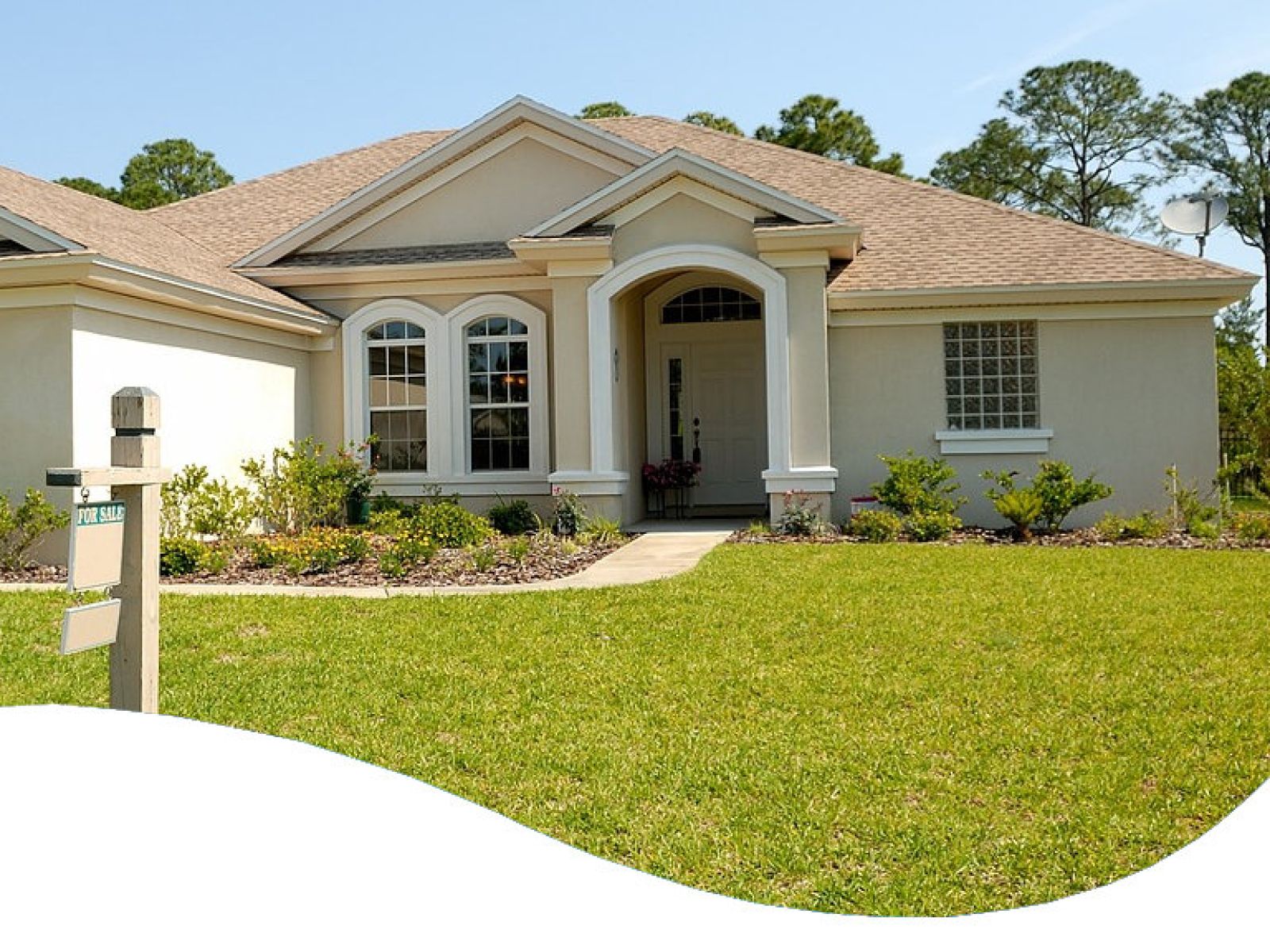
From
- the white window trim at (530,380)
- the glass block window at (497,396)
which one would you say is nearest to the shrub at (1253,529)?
the white window trim at (530,380)

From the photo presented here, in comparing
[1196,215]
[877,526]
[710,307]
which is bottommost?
[877,526]

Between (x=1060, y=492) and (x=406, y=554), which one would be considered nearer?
(x=406, y=554)

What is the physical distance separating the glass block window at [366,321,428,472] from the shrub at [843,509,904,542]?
6300mm

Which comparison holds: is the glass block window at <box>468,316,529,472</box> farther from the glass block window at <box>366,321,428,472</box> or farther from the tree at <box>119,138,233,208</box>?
the tree at <box>119,138,233,208</box>

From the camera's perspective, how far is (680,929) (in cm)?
301

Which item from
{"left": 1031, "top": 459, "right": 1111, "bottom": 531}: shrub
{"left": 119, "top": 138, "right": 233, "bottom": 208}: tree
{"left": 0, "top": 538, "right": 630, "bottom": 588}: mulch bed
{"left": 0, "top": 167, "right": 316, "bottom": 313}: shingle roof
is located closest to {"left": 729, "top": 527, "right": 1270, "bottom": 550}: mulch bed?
{"left": 1031, "top": 459, "right": 1111, "bottom": 531}: shrub

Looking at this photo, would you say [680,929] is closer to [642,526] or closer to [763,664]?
[763,664]

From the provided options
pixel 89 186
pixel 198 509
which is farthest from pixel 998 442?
pixel 89 186

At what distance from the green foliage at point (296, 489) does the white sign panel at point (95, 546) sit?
31.9ft

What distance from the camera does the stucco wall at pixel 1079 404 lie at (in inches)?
573

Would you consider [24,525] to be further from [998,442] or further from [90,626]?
[998,442]

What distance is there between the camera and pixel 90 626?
4086 millimetres

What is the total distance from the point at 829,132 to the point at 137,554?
1201 inches

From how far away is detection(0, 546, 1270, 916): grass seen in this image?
4117 millimetres
